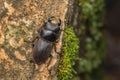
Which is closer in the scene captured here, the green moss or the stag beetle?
the stag beetle

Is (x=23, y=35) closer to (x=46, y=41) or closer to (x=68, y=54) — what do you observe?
(x=46, y=41)

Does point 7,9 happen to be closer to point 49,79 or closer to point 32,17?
point 32,17

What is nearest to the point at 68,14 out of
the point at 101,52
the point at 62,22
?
the point at 62,22

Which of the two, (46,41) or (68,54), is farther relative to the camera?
(68,54)

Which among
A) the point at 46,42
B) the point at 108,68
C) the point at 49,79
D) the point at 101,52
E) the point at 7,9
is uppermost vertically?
the point at 7,9

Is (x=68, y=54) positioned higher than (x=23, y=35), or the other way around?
(x=23, y=35)

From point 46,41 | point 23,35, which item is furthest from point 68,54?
point 23,35

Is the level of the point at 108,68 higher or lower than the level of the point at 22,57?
lower
